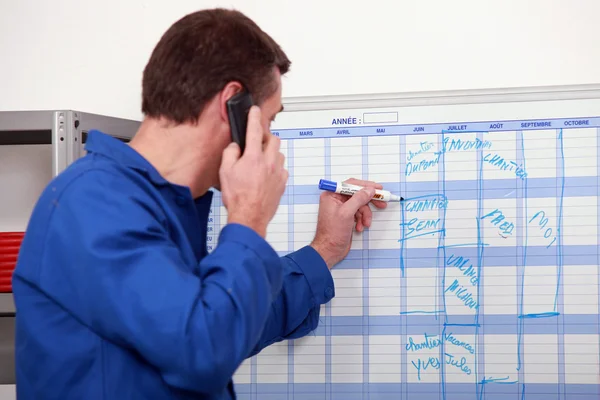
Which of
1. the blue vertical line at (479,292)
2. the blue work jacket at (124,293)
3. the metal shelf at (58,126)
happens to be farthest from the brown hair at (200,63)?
the blue vertical line at (479,292)

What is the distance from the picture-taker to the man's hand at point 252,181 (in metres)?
0.82

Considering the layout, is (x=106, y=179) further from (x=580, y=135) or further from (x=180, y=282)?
(x=580, y=135)

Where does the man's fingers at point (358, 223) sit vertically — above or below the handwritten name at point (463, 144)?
below

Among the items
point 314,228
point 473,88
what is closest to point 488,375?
point 314,228

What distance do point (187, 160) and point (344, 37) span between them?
0.64m

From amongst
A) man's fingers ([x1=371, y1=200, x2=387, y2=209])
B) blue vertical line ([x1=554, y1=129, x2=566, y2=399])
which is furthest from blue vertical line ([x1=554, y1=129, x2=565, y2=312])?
man's fingers ([x1=371, y1=200, x2=387, y2=209])

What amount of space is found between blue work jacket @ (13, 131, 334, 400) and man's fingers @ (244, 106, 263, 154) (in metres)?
0.13


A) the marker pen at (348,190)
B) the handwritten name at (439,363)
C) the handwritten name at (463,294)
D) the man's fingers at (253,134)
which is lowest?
the handwritten name at (439,363)

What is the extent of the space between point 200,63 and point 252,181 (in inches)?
7.7

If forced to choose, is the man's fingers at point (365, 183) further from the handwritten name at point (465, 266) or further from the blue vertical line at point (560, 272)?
the blue vertical line at point (560, 272)

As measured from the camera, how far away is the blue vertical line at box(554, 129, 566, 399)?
1164mm

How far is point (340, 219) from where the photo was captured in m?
1.20

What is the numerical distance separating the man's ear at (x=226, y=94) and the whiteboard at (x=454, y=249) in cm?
44

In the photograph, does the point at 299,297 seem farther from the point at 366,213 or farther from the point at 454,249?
the point at 454,249
